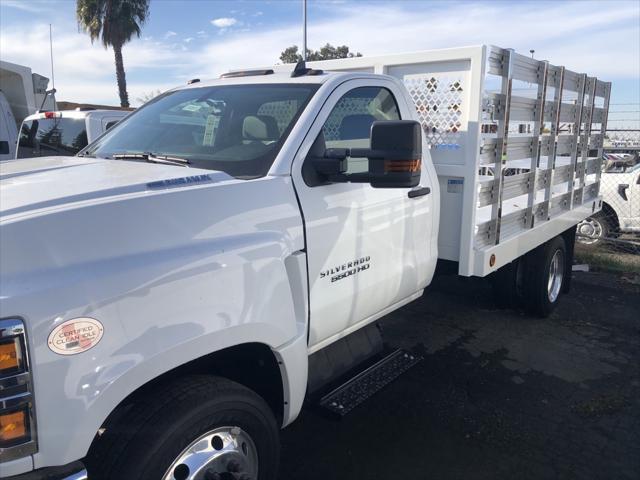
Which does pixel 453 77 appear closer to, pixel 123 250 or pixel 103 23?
pixel 123 250

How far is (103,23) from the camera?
25.2 metres

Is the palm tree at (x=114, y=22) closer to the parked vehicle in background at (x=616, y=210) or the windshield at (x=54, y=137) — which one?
the windshield at (x=54, y=137)

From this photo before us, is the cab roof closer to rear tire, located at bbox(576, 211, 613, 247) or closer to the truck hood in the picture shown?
the truck hood

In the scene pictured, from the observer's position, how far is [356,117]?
3330 millimetres

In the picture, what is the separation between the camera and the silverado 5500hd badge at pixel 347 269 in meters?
2.86

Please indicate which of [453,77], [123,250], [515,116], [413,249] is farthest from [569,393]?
[123,250]

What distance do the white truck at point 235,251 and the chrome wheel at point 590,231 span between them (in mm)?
6190

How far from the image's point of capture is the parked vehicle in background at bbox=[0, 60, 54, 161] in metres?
9.55

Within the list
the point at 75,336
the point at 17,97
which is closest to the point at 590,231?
the point at 75,336

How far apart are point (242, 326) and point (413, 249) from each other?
64.9 inches

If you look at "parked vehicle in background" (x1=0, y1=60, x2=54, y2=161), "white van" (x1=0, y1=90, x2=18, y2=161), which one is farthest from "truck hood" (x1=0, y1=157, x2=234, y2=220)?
"parked vehicle in background" (x1=0, y1=60, x2=54, y2=161)

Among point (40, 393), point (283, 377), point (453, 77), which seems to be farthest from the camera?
point (453, 77)

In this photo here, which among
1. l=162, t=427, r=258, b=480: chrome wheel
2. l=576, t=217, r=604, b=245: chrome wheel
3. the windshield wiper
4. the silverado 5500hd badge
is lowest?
l=576, t=217, r=604, b=245: chrome wheel

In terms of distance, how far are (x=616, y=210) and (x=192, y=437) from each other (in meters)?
9.78
